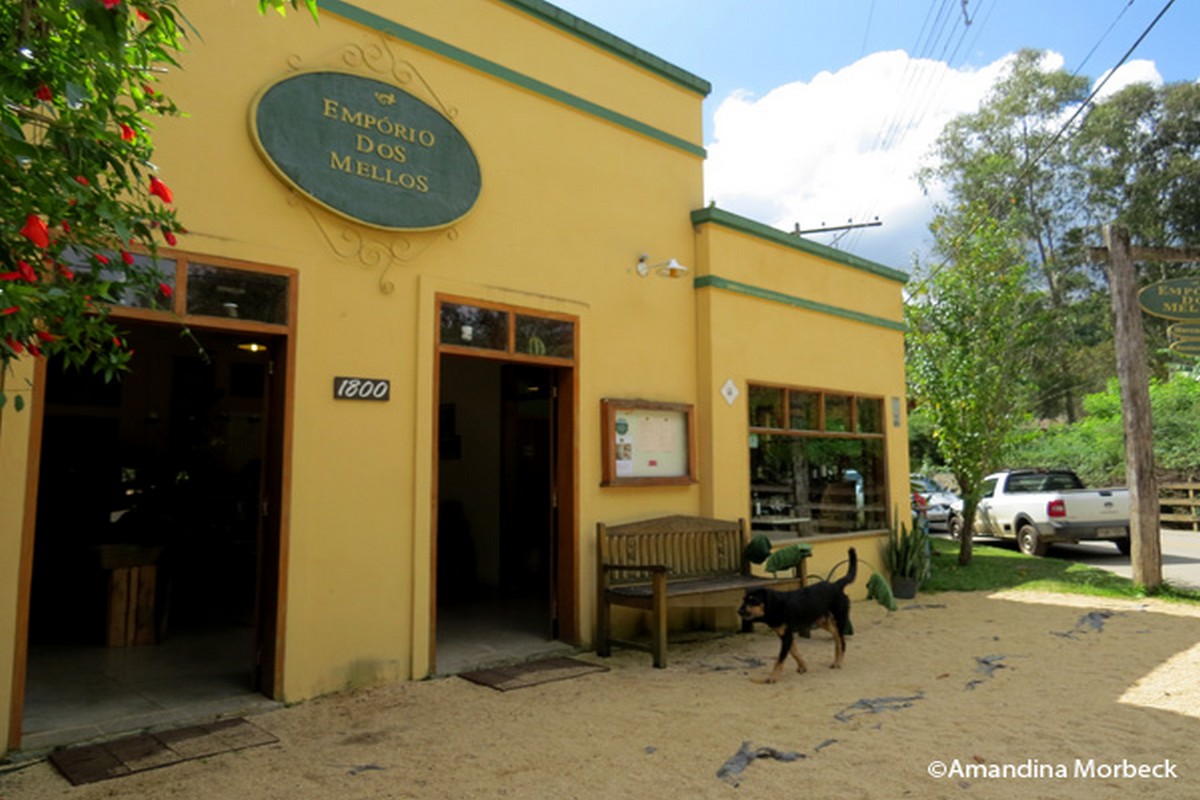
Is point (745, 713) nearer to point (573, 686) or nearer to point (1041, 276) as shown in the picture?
point (573, 686)

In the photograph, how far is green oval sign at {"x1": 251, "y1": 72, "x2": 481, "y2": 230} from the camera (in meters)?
4.99

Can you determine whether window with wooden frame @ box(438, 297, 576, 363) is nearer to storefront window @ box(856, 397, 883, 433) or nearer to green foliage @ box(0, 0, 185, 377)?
green foliage @ box(0, 0, 185, 377)

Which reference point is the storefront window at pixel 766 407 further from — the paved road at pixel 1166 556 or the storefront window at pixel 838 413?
the paved road at pixel 1166 556

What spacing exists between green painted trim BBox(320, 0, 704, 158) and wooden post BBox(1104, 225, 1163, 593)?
549 cm

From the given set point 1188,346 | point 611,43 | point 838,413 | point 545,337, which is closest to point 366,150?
point 545,337

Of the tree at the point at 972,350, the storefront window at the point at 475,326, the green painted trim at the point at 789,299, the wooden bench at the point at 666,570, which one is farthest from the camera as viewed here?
the tree at the point at 972,350

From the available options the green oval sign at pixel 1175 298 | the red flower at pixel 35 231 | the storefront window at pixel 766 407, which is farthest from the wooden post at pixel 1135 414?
the red flower at pixel 35 231

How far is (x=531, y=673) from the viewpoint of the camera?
5.59 meters

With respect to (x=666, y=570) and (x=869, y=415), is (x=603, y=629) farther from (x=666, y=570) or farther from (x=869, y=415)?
(x=869, y=415)

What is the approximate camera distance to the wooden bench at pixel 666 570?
5969 mm

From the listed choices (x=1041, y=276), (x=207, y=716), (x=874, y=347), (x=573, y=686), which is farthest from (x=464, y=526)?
(x=1041, y=276)

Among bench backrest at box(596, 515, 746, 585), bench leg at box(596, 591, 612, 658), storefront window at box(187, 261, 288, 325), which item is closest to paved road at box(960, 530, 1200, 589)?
bench backrest at box(596, 515, 746, 585)

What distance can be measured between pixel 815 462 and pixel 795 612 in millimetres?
3612

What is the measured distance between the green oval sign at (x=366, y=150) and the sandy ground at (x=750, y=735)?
11.1ft
